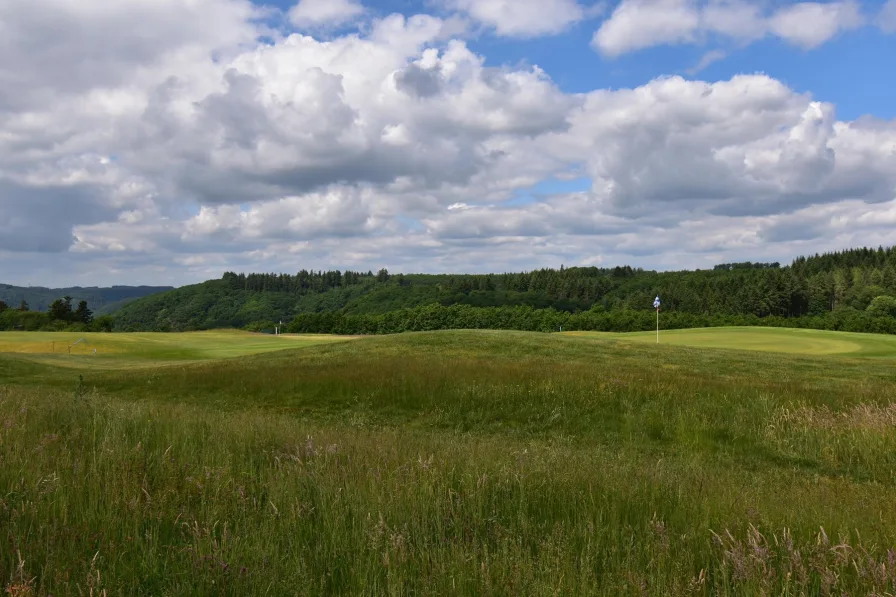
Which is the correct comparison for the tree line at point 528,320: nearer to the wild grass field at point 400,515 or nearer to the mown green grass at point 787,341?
the mown green grass at point 787,341

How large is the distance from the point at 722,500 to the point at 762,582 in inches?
91.1

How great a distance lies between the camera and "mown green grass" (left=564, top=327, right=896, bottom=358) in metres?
43.5

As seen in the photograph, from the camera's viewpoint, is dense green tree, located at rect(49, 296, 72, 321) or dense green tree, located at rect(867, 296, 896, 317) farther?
dense green tree, located at rect(867, 296, 896, 317)

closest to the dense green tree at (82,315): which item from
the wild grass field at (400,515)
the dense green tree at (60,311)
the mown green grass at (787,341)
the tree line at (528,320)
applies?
the dense green tree at (60,311)

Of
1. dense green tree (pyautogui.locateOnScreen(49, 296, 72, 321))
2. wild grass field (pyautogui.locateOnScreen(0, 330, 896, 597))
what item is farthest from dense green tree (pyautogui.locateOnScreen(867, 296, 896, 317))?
dense green tree (pyautogui.locateOnScreen(49, 296, 72, 321))

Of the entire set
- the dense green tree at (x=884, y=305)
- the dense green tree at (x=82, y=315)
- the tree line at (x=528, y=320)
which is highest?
the dense green tree at (x=82, y=315)

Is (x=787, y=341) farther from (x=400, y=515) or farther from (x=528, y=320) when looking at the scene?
(x=528, y=320)

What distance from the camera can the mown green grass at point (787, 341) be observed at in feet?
143

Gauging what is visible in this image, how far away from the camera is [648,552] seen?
14.0 ft

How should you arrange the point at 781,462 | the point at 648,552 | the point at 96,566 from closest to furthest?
the point at 96,566, the point at 648,552, the point at 781,462

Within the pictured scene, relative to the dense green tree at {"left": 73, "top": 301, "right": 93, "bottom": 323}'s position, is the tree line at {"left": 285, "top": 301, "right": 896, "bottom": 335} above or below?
below

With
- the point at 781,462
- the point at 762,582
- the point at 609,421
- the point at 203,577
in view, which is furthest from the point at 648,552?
the point at 609,421

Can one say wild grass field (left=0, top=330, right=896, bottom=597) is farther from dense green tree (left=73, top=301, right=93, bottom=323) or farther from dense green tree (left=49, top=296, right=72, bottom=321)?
dense green tree (left=73, top=301, right=93, bottom=323)

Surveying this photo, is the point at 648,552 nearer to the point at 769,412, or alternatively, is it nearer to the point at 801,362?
the point at 769,412
